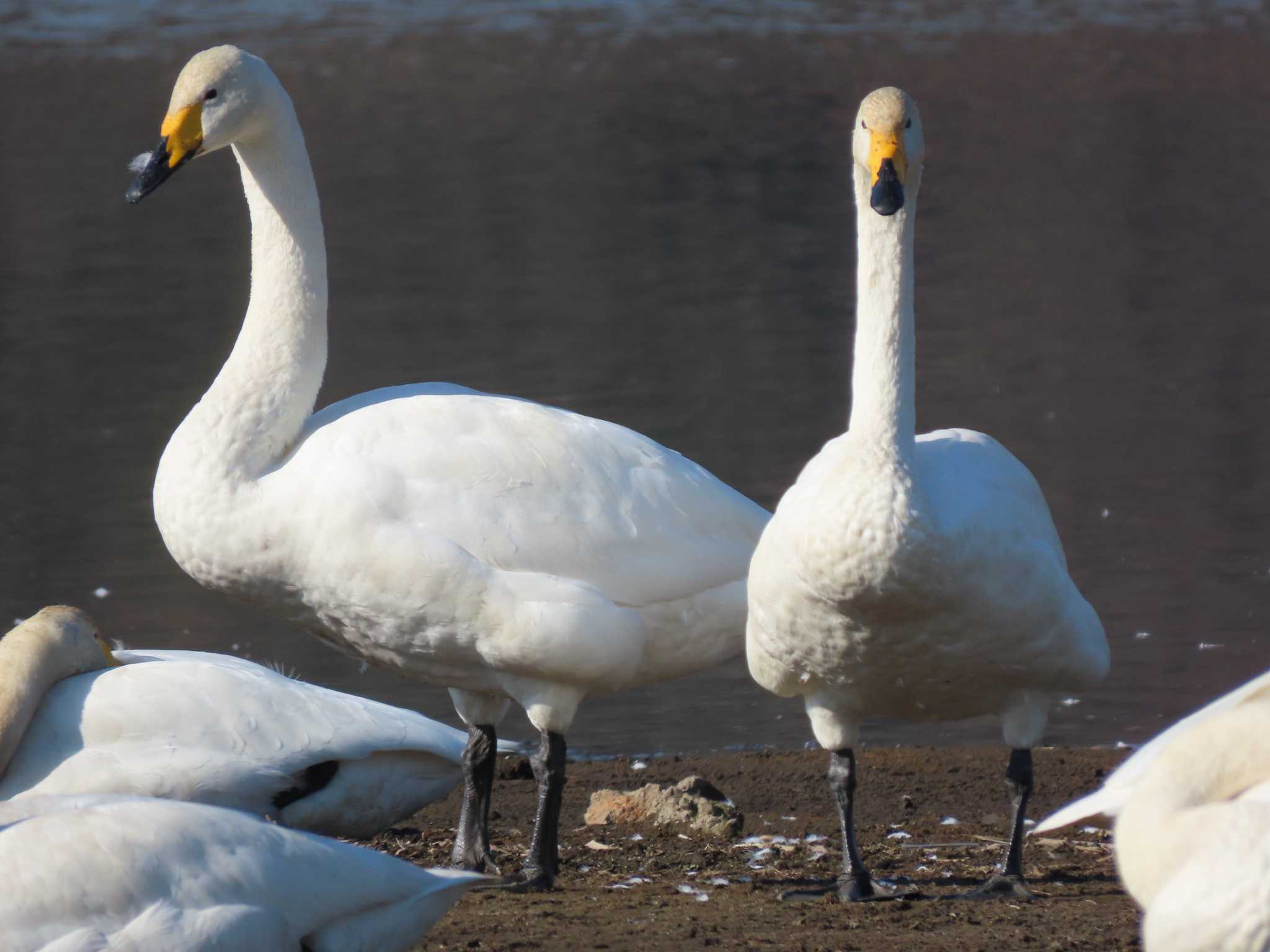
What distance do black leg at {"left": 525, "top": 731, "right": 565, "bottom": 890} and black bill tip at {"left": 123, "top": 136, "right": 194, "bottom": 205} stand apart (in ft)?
6.52

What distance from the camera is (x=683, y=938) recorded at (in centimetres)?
459

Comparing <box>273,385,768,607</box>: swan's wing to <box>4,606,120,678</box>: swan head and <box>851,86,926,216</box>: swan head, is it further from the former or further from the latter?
<box>851,86,926,216</box>: swan head

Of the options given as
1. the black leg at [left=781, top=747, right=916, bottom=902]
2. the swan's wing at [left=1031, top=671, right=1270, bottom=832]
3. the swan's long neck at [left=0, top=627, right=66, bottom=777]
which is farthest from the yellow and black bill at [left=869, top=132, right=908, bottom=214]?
the swan's long neck at [left=0, top=627, right=66, bottom=777]

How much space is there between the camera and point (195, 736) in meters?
5.17

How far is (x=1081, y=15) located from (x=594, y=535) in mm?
35691

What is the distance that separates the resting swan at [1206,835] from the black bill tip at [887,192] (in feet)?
5.03

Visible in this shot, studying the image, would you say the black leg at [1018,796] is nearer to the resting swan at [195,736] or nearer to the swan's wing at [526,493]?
the swan's wing at [526,493]

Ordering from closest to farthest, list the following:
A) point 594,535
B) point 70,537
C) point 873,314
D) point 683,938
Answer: point 683,938
point 873,314
point 594,535
point 70,537

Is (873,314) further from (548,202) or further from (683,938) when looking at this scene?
Result: (548,202)

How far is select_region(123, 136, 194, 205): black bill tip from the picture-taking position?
19.9ft

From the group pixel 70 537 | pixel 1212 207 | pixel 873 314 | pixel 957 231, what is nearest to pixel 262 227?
pixel 873 314

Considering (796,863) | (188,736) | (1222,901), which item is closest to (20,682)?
(188,736)

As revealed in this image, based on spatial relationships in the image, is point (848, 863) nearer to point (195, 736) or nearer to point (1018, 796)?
point (1018, 796)

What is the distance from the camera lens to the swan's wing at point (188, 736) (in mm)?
5098
